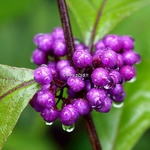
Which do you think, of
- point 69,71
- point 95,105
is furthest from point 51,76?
point 95,105

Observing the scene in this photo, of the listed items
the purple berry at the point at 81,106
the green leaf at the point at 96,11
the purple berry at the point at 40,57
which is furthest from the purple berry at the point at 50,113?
the green leaf at the point at 96,11

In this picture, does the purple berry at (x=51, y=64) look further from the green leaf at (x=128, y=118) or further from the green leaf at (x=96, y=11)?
the green leaf at (x=128, y=118)

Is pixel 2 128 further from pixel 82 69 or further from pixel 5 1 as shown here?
pixel 5 1

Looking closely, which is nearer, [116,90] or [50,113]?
[50,113]

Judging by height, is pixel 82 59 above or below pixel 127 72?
above

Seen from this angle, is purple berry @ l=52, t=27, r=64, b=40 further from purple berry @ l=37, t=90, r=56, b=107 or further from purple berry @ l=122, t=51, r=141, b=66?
purple berry @ l=37, t=90, r=56, b=107

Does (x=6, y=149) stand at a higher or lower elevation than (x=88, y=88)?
lower

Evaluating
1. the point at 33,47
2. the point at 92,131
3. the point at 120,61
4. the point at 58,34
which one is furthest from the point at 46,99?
the point at 33,47

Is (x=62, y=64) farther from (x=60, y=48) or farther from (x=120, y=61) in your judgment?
(x=120, y=61)

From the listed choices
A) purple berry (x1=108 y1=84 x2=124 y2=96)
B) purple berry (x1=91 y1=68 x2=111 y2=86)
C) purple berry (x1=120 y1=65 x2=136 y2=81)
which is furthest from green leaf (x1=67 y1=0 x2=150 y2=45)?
purple berry (x1=91 y1=68 x2=111 y2=86)
